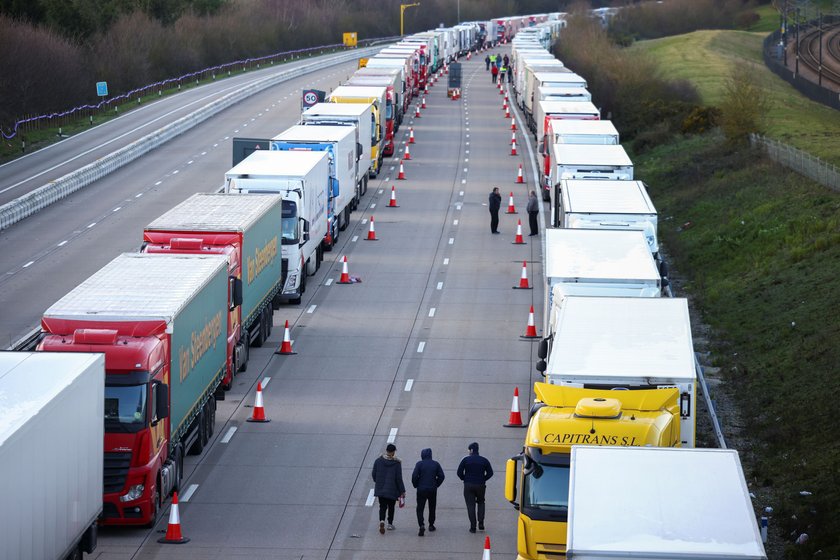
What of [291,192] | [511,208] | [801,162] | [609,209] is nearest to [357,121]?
[511,208]

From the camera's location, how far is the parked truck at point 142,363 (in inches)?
682

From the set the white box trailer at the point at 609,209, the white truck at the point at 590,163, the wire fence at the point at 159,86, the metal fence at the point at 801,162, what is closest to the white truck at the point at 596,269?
the white box trailer at the point at 609,209

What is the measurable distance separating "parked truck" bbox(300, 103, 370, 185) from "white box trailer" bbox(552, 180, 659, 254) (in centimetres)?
1246

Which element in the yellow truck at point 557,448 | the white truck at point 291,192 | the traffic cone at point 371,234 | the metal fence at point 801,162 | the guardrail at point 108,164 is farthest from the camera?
the guardrail at point 108,164

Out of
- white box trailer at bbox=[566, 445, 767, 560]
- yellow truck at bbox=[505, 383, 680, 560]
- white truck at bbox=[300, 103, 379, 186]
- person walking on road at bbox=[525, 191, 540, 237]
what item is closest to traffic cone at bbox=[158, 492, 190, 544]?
yellow truck at bbox=[505, 383, 680, 560]

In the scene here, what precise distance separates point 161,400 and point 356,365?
32.3 ft

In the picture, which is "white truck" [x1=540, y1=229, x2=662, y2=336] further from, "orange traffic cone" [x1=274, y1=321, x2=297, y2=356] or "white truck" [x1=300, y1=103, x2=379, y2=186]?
"white truck" [x1=300, y1=103, x2=379, y2=186]

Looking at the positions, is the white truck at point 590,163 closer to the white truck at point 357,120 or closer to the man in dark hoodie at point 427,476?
the white truck at point 357,120

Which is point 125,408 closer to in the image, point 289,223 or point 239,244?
point 239,244

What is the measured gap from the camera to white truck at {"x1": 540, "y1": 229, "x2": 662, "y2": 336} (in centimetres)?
2294

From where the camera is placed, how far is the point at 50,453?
1373 cm

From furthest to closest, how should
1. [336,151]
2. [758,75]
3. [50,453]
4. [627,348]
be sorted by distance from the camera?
[758,75] → [336,151] → [627,348] → [50,453]

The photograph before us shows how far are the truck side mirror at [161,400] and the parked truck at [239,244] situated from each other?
19.6 feet

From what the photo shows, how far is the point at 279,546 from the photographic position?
17.8 meters
